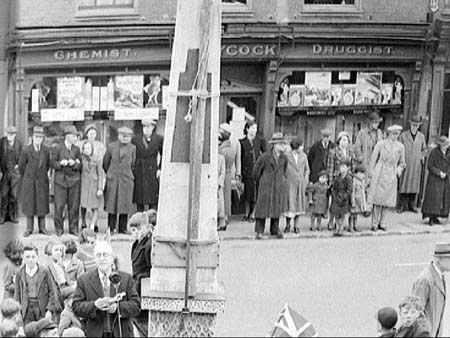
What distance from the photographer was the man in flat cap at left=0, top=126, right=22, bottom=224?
559 cm

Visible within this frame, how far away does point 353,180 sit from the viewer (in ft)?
16.8

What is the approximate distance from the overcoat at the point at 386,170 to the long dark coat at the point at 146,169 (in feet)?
2.74

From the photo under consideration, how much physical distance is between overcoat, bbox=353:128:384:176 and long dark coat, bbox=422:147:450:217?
0.20 meters

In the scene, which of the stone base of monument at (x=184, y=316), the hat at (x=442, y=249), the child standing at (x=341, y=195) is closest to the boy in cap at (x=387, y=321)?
the stone base of monument at (x=184, y=316)

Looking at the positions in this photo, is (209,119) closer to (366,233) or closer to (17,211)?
(366,233)

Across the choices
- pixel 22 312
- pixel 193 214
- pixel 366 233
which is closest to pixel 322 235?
pixel 366 233

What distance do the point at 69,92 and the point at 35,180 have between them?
41 cm

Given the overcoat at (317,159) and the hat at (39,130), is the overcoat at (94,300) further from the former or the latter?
the hat at (39,130)

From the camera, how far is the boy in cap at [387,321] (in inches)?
167

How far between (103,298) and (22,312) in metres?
0.54

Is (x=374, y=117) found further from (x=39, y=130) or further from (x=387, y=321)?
(x=39, y=130)

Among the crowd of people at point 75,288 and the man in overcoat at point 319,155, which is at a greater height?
the man in overcoat at point 319,155

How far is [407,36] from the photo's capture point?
4.99 m

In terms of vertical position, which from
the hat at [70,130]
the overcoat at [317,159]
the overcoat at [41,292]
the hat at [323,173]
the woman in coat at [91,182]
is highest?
the hat at [70,130]
